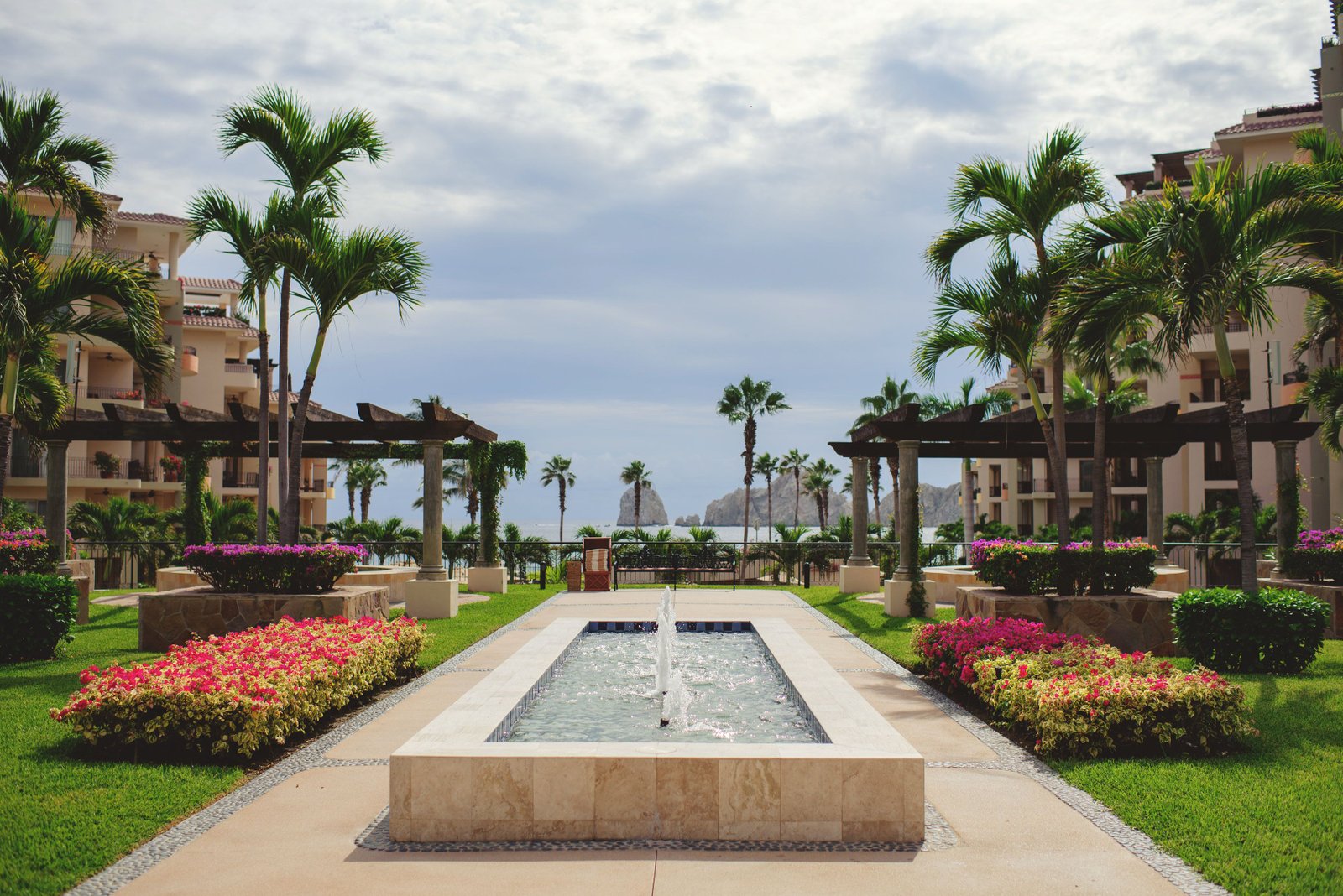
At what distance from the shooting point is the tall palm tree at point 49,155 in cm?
1258

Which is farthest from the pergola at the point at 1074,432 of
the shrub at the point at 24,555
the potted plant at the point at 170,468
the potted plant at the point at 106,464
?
the potted plant at the point at 170,468

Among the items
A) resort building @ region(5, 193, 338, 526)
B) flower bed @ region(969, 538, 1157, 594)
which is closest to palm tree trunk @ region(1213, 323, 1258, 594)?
flower bed @ region(969, 538, 1157, 594)

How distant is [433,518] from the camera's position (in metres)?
17.7

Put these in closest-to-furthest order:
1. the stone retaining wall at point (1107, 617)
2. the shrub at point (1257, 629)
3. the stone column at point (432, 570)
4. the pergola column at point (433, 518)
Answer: the shrub at point (1257, 629), the stone retaining wall at point (1107, 617), the stone column at point (432, 570), the pergola column at point (433, 518)

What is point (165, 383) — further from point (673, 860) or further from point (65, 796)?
point (673, 860)

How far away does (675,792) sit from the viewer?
5.61m

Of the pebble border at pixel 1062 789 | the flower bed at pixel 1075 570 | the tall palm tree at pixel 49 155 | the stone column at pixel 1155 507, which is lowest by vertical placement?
the pebble border at pixel 1062 789

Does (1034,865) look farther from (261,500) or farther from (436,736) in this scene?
(261,500)

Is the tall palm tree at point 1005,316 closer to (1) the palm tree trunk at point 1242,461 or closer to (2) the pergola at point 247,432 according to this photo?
(1) the palm tree trunk at point 1242,461

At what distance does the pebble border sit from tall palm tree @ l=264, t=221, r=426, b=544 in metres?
8.94

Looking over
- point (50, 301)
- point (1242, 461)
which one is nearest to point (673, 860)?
point (1242, 461)

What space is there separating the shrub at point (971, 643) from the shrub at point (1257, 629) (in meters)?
1.87

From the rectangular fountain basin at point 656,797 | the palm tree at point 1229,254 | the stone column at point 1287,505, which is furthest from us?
the stone column at point 1287,505

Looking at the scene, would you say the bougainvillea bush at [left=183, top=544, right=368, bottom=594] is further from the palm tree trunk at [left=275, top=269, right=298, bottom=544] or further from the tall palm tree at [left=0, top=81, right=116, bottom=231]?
the tall palm tree at [left=0, top=81, right=116, bottom=231]
